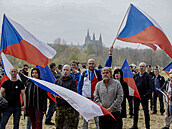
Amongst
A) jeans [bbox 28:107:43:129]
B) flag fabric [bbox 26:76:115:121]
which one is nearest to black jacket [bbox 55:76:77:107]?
jeans [bbox 28:107:43:129]

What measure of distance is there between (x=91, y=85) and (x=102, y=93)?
97cm

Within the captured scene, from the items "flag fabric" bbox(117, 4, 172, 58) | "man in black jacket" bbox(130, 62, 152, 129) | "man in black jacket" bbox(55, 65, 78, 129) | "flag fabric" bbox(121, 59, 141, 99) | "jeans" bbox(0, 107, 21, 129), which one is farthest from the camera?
"flag fabric" bbox(121, 59, 141, 99)

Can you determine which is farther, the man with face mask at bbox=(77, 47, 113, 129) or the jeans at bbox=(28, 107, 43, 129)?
the man with face mask at bbox=(77, 47, 113, 129)

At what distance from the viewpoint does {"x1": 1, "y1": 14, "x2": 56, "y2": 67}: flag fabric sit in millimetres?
5433

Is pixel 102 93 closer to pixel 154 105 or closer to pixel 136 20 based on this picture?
pixel 136 20

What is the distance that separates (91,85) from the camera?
547 centimetres

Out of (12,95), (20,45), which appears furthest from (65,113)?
(20,45)

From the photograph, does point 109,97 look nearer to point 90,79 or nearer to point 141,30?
point 90,79

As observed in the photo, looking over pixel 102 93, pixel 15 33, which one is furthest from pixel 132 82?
pixel 15 33

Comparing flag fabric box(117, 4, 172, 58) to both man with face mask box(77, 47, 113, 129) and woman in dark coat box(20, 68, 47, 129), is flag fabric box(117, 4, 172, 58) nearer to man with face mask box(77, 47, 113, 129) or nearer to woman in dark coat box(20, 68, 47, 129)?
man with face mask box(77, 47, 113, 129)

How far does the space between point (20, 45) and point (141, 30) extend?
3.39 metres

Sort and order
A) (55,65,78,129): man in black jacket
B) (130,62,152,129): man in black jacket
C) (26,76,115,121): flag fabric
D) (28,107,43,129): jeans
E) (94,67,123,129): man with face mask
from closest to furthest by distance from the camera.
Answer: (26,76,115,121): flag fabric, (94,67,123,129): man with face mask, (55,65,78,129): man in black jacket, (28,107,43,129): jeans, (130,62,152,129): man in black jacket

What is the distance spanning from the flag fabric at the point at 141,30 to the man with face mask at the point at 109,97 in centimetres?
183

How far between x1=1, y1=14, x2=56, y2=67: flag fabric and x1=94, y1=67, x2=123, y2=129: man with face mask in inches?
67.0
